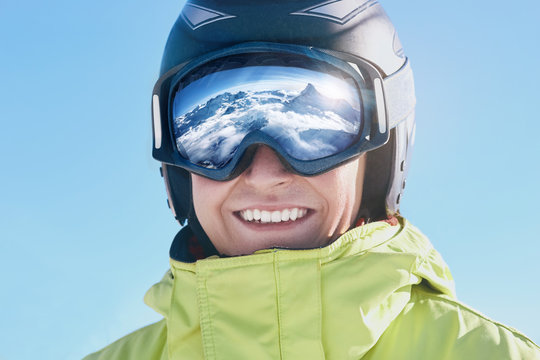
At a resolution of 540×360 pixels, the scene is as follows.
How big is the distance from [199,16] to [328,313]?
62.8 inches

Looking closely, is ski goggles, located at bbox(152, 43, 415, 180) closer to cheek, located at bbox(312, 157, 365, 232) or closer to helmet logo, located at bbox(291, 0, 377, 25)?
cheek, located at bbox(312, 157, 365, 232)

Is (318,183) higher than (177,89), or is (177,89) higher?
(177,89)

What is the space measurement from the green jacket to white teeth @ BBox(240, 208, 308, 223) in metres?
0.28

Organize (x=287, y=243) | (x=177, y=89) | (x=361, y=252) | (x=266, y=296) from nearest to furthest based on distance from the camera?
(x=266, y=296)
(x=361, y=252)
(x=287, y=243)
(x=177, y=89)

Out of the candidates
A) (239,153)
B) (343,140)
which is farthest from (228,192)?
(343,140)

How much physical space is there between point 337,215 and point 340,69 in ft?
2.16

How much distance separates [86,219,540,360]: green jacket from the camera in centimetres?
222

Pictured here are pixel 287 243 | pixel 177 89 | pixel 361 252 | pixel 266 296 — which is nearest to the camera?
pixel 266 296

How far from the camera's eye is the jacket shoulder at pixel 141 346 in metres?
2.88

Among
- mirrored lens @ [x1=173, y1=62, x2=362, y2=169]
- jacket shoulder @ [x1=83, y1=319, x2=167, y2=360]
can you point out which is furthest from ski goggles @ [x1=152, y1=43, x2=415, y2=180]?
jacket shoulder @ [x1=83, y1=319, x2=167, y2=360]

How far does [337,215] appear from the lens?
2.65 meters

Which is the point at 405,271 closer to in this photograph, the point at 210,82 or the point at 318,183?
the point at 318,183

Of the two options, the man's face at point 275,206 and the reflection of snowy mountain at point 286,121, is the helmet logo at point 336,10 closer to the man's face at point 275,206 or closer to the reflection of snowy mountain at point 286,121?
the reflection of snowy mountain at point 286,121

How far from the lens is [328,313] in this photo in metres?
2.26
